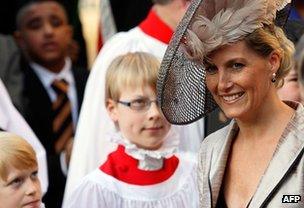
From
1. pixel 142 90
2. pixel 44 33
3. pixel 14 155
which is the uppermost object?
pixel 44 33

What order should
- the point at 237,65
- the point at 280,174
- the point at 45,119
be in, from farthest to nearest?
1. the point at 45,119
2. the point at 237,65
3. the point at 280,174

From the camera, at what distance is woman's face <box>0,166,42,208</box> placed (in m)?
4.17

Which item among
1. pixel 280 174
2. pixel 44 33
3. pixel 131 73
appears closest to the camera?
pixel 280 174

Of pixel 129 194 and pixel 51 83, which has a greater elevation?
pixel 51 83

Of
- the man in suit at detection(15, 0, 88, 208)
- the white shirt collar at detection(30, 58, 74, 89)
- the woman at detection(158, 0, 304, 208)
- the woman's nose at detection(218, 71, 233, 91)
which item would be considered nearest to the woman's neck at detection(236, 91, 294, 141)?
the woman at detection(158, 0, 304, 208)

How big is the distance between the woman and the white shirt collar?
2789 mm

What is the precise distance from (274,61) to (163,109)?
454 millimetres

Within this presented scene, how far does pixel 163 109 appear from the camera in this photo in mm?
3746

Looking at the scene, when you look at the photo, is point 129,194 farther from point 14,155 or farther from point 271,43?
point 271,43

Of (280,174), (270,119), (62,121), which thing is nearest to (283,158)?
(280,174)

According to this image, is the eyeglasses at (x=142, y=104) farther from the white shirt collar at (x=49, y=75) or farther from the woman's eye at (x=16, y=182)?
the white shirt collar at (x=49, y=75)

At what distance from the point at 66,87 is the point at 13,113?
1260 millimetres

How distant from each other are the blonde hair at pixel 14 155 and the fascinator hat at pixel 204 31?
0.76 m

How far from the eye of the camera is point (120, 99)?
15.5ft
